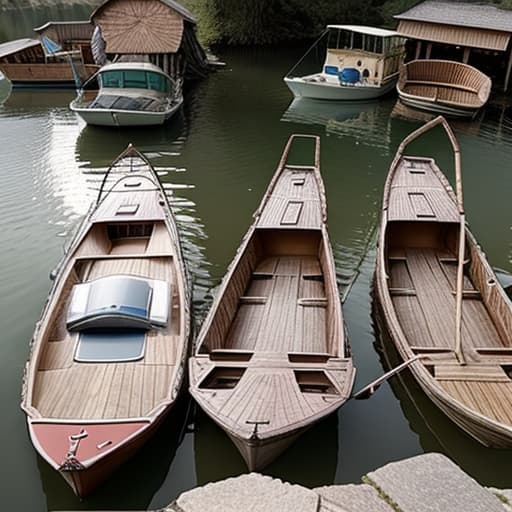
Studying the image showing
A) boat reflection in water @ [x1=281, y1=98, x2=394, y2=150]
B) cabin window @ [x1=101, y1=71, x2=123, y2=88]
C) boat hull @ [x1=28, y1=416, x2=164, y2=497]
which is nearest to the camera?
boat hull @ [x1=28, y1=416, x2=164, y2=497]

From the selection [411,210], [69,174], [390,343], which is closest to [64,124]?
[69,174]

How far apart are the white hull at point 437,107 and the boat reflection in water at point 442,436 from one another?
15.6 metres

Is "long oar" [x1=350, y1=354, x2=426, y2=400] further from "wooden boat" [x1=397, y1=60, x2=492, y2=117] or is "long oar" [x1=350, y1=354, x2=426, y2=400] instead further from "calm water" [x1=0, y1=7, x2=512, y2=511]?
"wooden boat" [x1=397, y1=60, x2=492, y2=117]

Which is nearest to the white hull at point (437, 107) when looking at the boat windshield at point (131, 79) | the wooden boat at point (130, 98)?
the wooden boat at point (130, 98)

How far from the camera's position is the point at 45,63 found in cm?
2595

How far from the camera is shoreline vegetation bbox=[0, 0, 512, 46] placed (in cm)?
3644

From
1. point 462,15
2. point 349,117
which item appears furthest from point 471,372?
point 462,15

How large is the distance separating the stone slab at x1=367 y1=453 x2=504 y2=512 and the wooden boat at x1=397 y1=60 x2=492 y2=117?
21.0 metres

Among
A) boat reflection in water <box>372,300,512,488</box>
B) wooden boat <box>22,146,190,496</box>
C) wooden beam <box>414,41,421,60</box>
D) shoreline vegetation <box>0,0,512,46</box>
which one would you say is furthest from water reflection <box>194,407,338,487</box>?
shoreline vegetation <box>0,0,512,46</box>

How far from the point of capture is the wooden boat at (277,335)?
19.5ft

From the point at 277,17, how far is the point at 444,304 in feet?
115

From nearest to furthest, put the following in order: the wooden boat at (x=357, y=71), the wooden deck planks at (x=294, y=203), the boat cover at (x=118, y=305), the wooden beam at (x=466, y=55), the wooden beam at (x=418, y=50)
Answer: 1. the boat cover at (x=118, y=305)
2. the wooden deck planks at (x=294, y=203)
3. the wooden boat at (x=357, y=71)
4. the wooden beam at (x=466, y=55)
5. the wooden beam at (x=418, y=50)

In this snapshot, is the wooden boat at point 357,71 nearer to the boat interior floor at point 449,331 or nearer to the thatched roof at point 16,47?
the thatched roof at point 16,47

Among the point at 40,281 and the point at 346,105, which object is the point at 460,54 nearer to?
the point at 346,105
